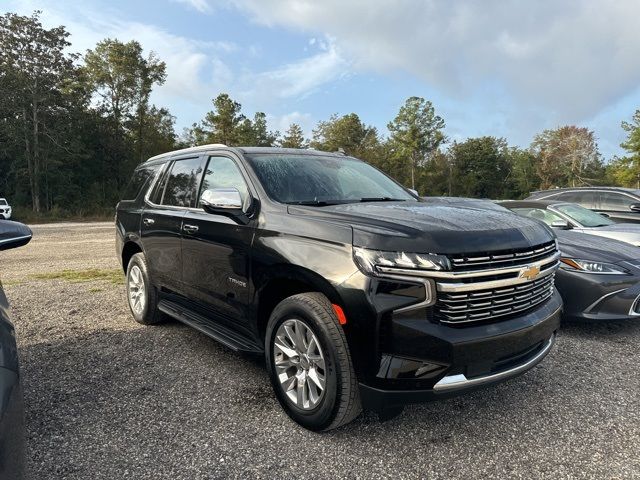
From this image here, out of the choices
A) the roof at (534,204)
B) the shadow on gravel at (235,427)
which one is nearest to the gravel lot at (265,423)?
the shadow on gravel at (235,427)

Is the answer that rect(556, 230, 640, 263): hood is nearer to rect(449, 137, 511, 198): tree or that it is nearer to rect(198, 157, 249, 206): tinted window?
rect(198, 157, 249, 206): tinted window

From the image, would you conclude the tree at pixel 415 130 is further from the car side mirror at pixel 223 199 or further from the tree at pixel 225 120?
the car side mirror at pixel 223 199

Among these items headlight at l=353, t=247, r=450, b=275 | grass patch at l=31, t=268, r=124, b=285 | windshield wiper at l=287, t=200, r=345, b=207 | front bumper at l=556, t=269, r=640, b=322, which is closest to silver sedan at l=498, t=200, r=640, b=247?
front bumper at l=556, t=269, r=640, b=322

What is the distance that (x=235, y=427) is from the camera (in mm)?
2842

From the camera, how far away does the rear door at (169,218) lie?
4078 millimetres

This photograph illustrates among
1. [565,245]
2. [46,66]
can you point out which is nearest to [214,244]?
[565,245]

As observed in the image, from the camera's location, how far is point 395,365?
2359mm

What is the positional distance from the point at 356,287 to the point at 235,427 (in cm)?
126

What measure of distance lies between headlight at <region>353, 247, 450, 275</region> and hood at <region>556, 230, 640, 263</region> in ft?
10.2

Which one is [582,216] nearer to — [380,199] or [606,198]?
→ [606,198]

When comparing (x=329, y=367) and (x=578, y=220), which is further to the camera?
(x=578, y=220)

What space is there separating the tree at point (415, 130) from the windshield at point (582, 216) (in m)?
40.4

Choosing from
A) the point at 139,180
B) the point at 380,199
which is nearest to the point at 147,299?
the point at 139,180

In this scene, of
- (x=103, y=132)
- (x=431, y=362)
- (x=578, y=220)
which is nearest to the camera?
(x=431, y=362)
